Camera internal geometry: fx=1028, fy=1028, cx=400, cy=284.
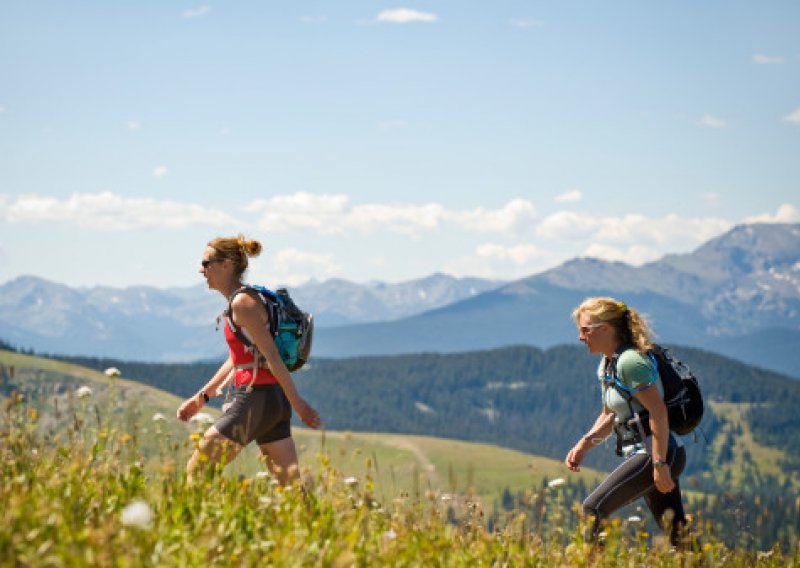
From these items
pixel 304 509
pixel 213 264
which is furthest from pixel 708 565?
pixel 213 264

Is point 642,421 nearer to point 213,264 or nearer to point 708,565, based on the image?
point 708,565

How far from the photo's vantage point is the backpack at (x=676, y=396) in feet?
27.0

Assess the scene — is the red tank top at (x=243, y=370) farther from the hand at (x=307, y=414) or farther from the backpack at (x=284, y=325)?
the hand at (x=307, y=414)

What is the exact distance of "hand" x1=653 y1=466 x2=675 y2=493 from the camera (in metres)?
8.11

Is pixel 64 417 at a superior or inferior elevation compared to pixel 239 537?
superior

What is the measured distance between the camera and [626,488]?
8.33 meters

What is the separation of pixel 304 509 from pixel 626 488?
3456 mm

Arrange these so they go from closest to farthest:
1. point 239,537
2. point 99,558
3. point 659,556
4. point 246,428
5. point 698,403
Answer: point 99,558 → point 239,537 → point 659,556 → point 246,428 → point 698,403

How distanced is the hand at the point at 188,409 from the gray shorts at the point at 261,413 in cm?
48

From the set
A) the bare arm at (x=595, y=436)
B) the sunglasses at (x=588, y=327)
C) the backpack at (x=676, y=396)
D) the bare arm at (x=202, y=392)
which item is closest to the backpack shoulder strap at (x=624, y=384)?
the backpack at (x=676, y=396)

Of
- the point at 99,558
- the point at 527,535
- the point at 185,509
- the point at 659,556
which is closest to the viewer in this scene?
the point at 99,558

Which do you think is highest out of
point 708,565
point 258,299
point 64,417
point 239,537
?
point 258,299

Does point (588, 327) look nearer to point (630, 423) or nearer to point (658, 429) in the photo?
point (630, 423)

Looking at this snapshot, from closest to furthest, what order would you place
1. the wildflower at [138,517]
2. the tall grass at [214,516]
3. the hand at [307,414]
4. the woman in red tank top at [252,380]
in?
the wildflower at [138,517] < the tall grass at [214,516] < the hand at [307,414] < the woman in red tank top at [252,380]
